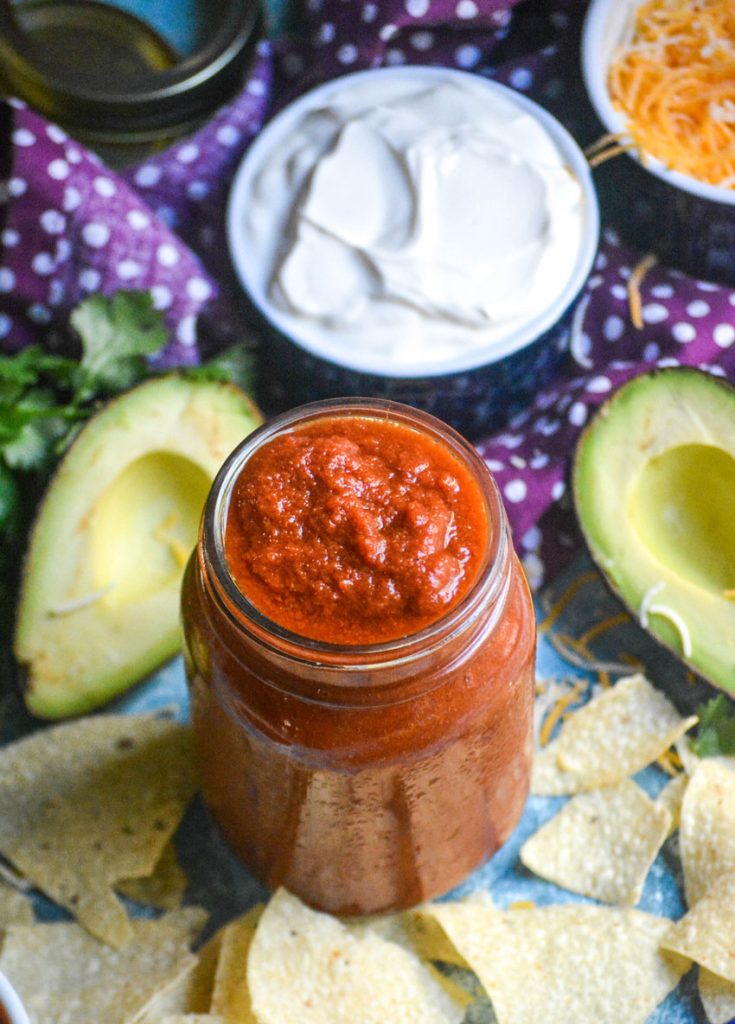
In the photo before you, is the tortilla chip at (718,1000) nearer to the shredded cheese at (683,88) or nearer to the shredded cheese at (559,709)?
the shredded cheese at (559,709)

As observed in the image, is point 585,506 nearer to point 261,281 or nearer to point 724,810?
point 724,810

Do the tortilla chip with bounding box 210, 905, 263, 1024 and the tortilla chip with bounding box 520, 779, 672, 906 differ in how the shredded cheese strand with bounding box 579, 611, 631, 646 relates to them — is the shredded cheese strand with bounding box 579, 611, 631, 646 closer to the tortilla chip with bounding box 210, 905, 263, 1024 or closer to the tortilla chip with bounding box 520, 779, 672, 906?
the tortilla chip with bounding box 520, 779, 672, 906

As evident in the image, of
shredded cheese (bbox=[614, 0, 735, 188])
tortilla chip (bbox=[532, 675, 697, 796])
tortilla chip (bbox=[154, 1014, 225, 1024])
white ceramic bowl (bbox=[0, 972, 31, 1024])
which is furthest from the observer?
shredded cheese (bbox=[614, 0, 735, 188])

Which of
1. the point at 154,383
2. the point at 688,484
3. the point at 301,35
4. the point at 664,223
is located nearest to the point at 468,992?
the point at 688,484

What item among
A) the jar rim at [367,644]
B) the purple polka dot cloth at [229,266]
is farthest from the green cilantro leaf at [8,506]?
the jar rim at [367,644]

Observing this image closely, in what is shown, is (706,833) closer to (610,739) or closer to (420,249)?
(610,739)

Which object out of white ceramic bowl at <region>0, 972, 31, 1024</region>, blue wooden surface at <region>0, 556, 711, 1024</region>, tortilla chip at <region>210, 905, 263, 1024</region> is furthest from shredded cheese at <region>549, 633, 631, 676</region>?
white ceramic bowl at <region>0, 972, 31, 1024</region>

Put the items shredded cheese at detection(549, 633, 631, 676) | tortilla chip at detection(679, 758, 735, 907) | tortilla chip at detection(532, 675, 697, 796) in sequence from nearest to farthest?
tortilla chip at detection(679, 758, 735, 907) → tortilla chip at detection(532, 675, 697, 796) → shredded cheese at detection(549, 633, 631, 676)
